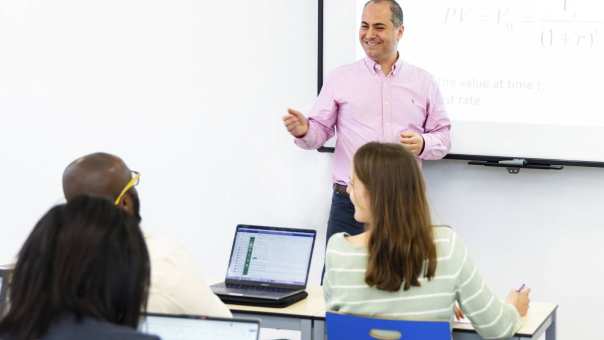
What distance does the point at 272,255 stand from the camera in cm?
340

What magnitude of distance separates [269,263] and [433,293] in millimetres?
797

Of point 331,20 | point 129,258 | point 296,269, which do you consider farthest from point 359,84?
point 129,258

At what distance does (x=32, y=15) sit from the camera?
17.1 feet

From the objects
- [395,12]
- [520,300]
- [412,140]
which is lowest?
[520,300]

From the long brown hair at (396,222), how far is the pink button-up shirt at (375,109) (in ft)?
4.78

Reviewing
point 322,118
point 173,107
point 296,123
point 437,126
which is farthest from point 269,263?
point 173,107

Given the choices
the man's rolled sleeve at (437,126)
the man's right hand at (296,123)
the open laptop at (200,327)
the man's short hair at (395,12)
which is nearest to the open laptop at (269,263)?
the man's right hand at (296,123)

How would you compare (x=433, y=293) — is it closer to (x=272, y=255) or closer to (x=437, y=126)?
(x=272, y=255)

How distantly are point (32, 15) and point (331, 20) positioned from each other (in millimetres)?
1622

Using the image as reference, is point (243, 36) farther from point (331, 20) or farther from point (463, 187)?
point (463, 187)

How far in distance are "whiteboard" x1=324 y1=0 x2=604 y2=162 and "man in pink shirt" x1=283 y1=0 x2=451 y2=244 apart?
21cm

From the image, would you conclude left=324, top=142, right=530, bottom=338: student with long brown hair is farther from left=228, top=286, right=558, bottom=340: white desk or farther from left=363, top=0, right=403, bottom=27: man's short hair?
left=363, top=0, right=403, bottom=27: man's short hair

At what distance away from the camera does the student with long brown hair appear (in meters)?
2.74

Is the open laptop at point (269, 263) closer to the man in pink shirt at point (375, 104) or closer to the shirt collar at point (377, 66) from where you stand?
the man in pink shirt at point (375, 104)
